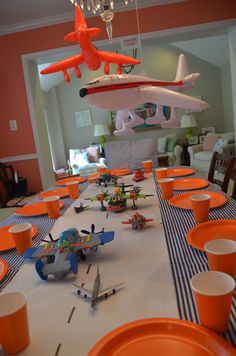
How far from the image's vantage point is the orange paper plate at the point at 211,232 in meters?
0.94

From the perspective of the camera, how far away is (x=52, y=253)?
0.92 metres

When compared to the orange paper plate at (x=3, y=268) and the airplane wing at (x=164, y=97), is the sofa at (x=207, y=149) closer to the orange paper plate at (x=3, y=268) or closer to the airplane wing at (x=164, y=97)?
the airplane wing at (x=164, y=97)

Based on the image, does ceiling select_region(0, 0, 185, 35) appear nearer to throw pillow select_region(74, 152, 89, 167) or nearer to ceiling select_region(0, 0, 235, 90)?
ceiling select_region(0, 0, 235, 90)

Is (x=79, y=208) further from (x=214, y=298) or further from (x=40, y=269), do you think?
(x=214, y=298)

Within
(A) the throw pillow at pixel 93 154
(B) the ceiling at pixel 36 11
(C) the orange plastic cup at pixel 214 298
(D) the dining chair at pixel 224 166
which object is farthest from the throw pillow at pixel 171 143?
(C) the orange plastic cup at pixel 214 298

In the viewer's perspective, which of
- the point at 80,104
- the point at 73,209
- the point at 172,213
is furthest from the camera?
the point at 80,104

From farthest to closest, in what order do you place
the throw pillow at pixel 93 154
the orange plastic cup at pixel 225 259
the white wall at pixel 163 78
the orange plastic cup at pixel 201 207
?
the white wall at pixel 163 78 < the throw pillow at pixel 93 154 < the orange plastic cup at pixel 201 207 < the orange plastic cup at pixel 225 259

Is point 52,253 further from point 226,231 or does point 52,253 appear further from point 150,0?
point 150,0

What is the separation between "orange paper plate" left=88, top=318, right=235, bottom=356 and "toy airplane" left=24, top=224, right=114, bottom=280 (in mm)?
296

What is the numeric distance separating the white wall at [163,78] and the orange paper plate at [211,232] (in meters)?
5.92

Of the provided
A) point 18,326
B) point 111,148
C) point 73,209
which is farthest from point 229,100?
point 18,326

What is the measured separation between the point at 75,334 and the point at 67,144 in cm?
676

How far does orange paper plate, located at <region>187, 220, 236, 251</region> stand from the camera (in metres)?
0.94

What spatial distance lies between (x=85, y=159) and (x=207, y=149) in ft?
8.11
